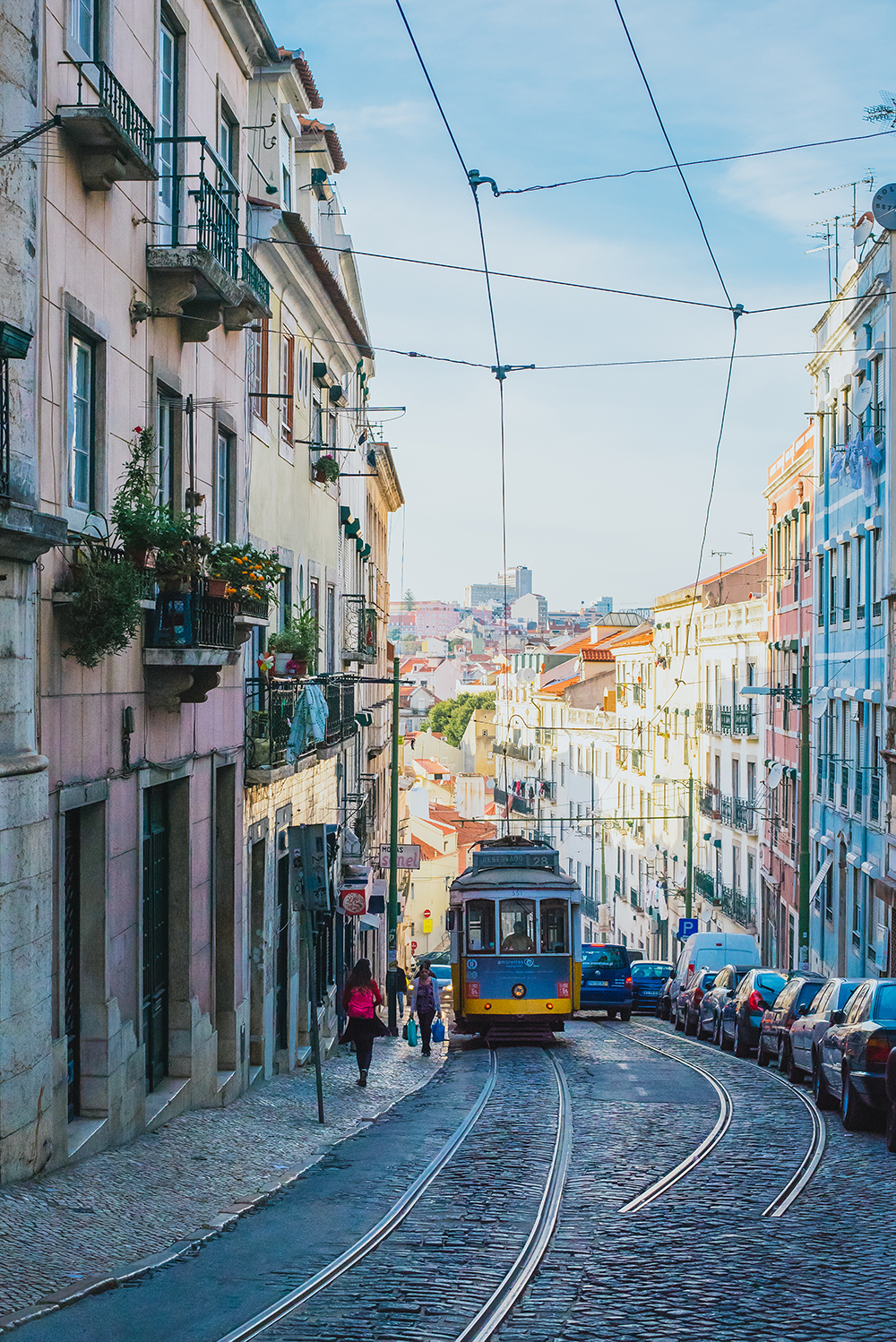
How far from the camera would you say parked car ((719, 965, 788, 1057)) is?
23.7 m

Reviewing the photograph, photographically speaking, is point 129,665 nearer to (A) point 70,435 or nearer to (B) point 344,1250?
(A) point 70,435

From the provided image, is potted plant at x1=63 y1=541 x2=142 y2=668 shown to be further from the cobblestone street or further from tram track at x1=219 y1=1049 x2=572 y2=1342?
tram track at x1=219 y1=1049 x2=572 y2=1342

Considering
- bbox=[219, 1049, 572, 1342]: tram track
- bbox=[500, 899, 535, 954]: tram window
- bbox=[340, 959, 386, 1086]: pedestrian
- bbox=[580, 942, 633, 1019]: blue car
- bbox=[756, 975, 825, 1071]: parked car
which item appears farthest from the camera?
bbox=[580, 942, 633, 1019]: blue car

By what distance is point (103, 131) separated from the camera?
1045 centimetres

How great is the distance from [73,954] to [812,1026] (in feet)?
31.6

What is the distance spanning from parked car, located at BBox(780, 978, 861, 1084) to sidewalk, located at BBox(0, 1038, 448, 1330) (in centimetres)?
510

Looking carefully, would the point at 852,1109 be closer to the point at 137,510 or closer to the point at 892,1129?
the point at 892,1129

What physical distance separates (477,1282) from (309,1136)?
245 inches

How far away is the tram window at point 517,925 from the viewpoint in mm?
25469

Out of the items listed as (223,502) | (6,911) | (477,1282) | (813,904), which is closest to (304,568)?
(223,502)

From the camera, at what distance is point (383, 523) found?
163 ft

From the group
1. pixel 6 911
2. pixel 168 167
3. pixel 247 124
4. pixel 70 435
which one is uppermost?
pixel 247 124

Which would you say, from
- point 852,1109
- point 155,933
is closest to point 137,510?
point 155,933

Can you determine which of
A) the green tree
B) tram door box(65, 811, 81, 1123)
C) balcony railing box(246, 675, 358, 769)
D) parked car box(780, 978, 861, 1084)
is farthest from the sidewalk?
the green tree
